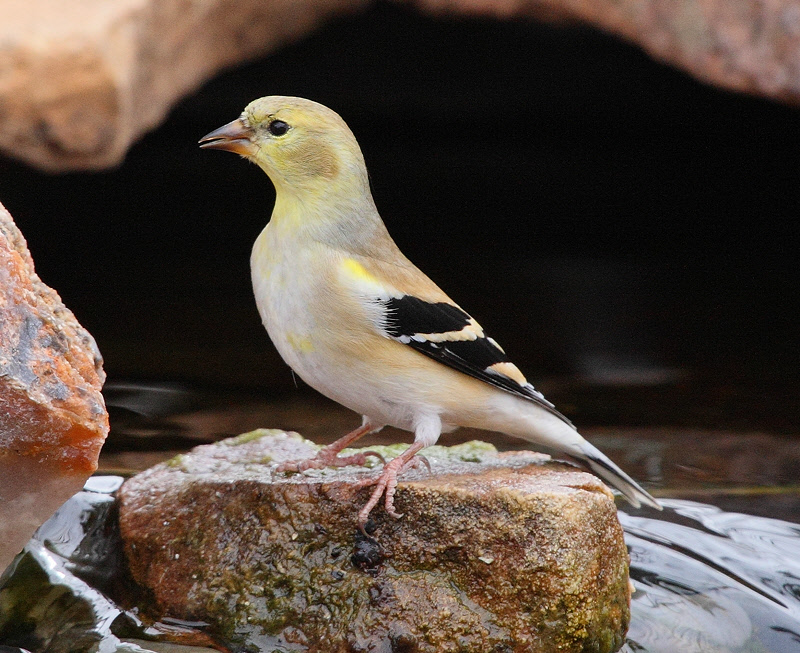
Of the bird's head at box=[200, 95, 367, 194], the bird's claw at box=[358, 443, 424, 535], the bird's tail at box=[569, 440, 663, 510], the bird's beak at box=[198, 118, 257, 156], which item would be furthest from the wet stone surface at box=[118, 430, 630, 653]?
the bird's beak at box=[198, 118, 257, 156]

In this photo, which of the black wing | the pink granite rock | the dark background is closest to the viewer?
the pink granite rock

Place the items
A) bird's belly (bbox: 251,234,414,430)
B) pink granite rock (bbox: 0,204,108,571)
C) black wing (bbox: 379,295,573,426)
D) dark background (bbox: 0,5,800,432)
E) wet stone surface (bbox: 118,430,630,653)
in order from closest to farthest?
pink granite rock (bbox: 0,204,108,571)
wet stone surface (bbox: 118,430,630,653)
bird's belly (bbox: 251,234,414,430)
black wing (bbox: 379,295,573,426)
dark background (bbox: 0,5,800,432)

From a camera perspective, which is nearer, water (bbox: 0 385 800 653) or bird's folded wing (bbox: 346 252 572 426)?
bird's folded wing (bbox: 346 252 572 426)

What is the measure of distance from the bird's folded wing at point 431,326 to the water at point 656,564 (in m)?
1.09

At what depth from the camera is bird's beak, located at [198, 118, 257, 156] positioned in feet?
11.6

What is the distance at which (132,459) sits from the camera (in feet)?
17.2

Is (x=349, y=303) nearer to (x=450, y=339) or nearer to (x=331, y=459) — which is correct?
(x=450, y=339)

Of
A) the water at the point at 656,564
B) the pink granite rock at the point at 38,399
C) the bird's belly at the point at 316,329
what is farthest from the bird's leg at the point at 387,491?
the pink granite rock at the point at 38,399

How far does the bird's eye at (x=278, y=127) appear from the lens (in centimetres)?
356

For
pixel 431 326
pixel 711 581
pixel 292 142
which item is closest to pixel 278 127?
pixel 292 142

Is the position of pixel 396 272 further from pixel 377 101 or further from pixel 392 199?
pixel 377 101

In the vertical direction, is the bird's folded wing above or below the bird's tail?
above

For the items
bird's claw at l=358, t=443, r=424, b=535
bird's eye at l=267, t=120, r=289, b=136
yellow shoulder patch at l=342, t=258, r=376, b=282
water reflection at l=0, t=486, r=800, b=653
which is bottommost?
water reflection at l=0, t=486, r=800, b=653

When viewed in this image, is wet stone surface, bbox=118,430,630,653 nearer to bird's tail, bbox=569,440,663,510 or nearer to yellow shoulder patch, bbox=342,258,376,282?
bird's tail, bbox=569,440,663,510
